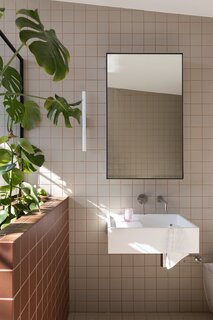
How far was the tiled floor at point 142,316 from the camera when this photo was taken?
3.08 meters

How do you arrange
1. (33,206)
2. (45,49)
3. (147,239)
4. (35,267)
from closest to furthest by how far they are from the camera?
(45,49)
(35,267)
(33,206)
(147,239)

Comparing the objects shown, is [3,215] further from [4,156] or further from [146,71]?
[146,71]

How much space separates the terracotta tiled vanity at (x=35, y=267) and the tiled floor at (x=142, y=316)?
25 cm

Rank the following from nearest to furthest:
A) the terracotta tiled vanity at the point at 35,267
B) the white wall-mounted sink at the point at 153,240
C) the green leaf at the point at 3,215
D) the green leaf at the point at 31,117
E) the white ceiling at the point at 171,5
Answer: the terracotta tiled vanity at the point at 35,267, the white ceiling at the point at 171,5, the green leaf at the point at 3,215, the white wall-mounted sink at the point at 153,240, the green leaf at the point at 31,117

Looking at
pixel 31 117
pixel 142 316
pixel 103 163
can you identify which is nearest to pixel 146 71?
pixel 103 163

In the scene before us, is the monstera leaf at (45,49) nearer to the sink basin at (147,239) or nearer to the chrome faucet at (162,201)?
the sink basin at (147,239)

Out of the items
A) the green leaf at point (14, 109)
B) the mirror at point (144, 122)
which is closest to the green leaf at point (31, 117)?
the green leaf at point (14, 109)

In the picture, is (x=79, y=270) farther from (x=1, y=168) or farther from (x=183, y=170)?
(x=1, y=168)

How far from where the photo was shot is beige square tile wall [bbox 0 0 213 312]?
318cm

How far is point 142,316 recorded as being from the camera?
3.12m

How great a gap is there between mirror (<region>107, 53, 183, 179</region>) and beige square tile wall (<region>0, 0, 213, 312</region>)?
11 cm

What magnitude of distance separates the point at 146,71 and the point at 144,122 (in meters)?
0.44

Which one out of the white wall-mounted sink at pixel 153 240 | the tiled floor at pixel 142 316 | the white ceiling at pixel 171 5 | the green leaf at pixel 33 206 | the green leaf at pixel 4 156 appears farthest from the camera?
the tiled floor at pixel 142 316

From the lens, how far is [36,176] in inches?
125
